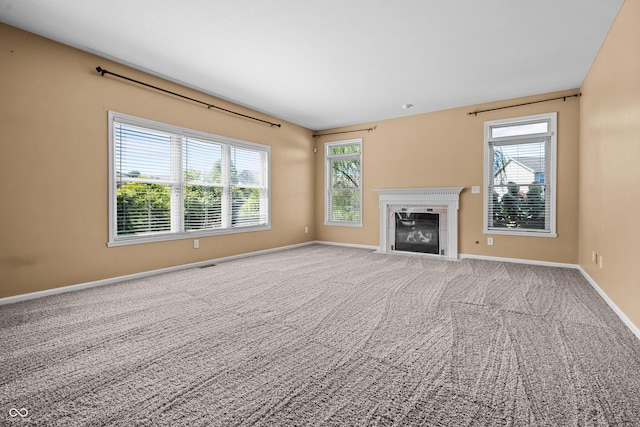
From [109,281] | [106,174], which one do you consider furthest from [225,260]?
[106,174]

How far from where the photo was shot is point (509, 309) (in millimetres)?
2898

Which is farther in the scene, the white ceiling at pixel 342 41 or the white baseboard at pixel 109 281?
the white baseboard at pixel 109 281

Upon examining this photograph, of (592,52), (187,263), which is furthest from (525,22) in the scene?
(187,263)

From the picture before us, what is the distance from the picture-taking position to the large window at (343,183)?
6.80 metres

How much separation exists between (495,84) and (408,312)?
145 inches

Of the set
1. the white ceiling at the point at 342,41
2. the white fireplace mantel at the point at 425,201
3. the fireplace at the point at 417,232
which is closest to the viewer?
the white ceiling at the point at 342,41

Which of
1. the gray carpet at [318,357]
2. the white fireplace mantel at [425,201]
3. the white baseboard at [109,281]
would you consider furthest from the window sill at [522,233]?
the white baseboard at [109,281]

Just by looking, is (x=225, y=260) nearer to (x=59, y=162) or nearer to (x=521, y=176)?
(x=59, y=162)

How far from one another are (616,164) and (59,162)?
561 centimetres

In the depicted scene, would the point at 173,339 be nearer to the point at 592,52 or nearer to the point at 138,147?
the point at 138,147

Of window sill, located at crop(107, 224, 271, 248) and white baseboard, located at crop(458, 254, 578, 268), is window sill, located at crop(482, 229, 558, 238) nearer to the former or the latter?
white baseboard, located at crop(458, 254, 578, 268)

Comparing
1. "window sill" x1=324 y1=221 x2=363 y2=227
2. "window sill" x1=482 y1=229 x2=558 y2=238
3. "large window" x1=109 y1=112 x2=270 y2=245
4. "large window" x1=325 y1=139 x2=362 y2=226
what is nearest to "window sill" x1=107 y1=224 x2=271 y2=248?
"large window" x1=109 y1=112 x2=270 y2=245

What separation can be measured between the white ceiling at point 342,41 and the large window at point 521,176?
614 millimetres

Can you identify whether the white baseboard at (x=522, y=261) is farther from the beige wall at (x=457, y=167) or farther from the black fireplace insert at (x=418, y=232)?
the black fireplace insert at (x=418, y=232)
